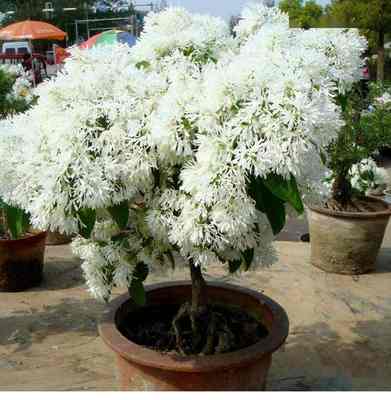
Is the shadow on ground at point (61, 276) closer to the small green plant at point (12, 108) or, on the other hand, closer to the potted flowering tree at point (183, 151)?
the small green plant at point (12, 108)

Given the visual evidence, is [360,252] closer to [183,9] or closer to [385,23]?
[183,9]

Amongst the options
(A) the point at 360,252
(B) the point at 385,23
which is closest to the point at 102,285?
(A) the point at 360,252

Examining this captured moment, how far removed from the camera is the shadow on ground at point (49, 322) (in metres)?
3.21

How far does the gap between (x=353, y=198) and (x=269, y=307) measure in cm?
240

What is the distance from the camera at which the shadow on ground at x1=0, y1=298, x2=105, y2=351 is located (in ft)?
10.5

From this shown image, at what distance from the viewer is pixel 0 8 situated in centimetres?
4503

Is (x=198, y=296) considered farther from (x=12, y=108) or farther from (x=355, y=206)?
(x=12, y=108)

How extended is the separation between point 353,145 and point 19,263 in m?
2.72

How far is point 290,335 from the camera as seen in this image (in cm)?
321

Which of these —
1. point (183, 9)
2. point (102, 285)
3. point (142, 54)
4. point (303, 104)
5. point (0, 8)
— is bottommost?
point (102, 285)

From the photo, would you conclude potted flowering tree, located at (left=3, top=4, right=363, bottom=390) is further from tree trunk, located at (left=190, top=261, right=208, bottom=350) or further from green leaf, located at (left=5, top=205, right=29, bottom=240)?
green leaf, located at (left=5, top=205, right=29, bottom=240)

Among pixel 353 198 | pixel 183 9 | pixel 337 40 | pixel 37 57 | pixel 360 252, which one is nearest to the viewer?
pixel 337 40

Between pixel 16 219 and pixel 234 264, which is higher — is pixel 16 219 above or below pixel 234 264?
above

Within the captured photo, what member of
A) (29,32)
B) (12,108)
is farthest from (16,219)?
(29,32)
